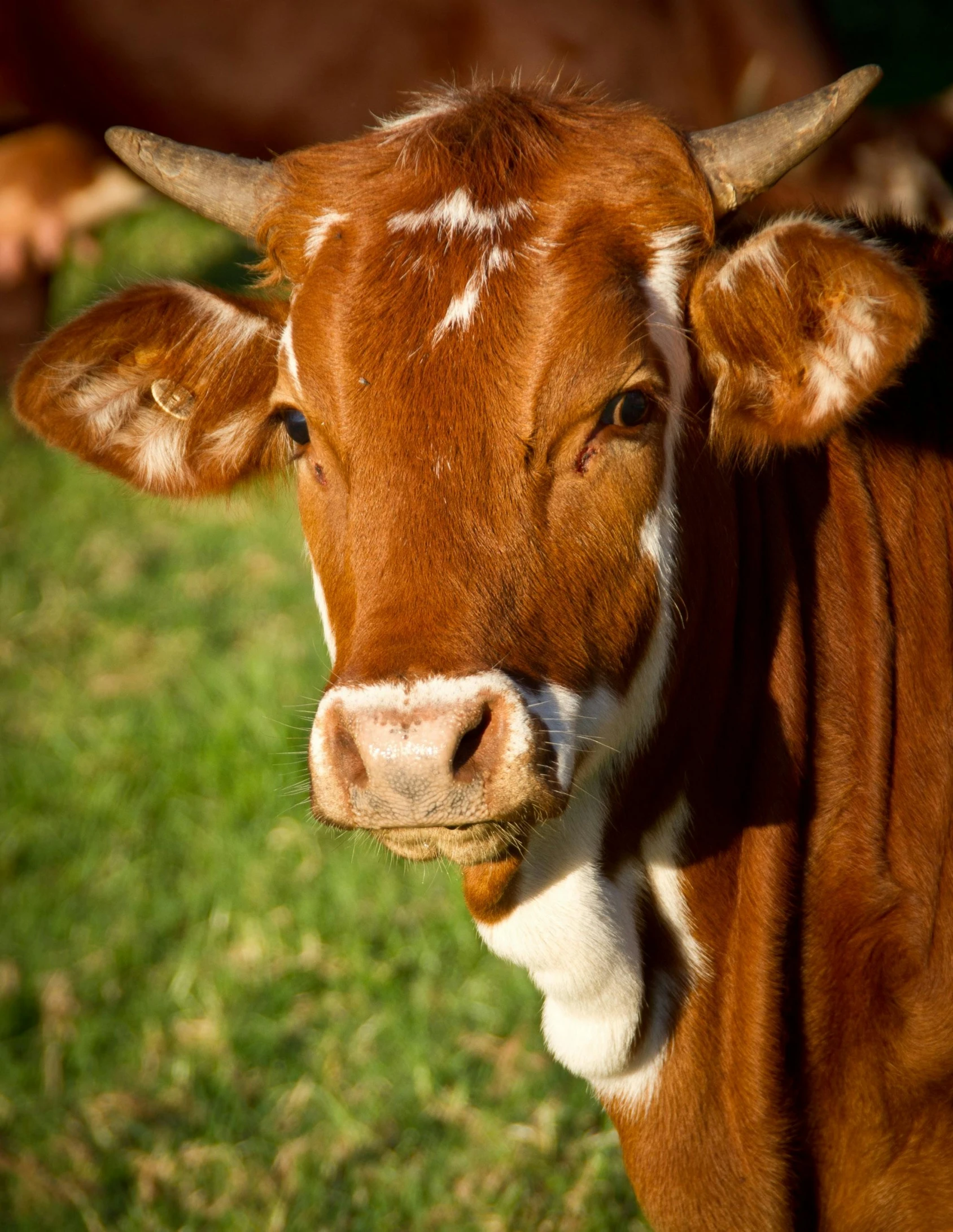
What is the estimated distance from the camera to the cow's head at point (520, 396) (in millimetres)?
2242

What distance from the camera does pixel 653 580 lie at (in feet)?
8.38

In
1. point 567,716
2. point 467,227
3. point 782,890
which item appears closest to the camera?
point 567,716

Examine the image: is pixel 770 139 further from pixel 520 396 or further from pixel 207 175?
pixel 207 175

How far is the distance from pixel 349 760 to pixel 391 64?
539cm

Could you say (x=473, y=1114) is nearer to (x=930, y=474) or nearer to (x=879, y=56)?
(x=930, y=474)

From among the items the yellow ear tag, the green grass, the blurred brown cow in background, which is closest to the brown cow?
the yellow ear tag

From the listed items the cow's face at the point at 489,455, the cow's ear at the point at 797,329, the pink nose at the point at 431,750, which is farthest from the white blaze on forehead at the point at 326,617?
the cow's ear at the point at 797,329

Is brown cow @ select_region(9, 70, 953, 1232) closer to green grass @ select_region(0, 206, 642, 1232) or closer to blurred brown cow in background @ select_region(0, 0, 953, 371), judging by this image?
green grass @ select_region(0, 206, 642, 1232)

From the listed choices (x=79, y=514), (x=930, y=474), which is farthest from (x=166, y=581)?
(x=930, y=474)

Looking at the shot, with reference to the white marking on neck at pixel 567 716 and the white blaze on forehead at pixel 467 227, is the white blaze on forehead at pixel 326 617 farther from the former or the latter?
the white blaze on forehead at pixel 467 227

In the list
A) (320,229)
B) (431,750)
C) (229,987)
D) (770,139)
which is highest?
(770,139)

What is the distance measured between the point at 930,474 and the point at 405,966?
233 centimetres

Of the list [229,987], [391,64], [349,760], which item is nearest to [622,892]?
[349,760]

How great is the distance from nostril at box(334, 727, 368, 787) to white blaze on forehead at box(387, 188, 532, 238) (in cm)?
94
